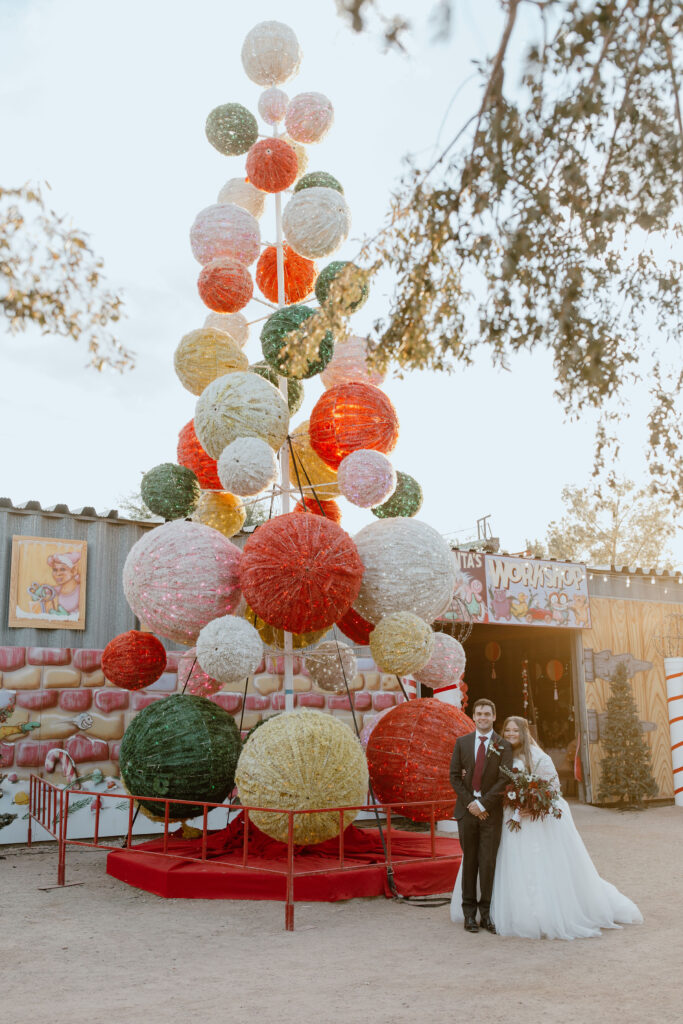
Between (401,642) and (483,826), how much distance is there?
134 cm

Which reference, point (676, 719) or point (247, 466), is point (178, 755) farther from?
point (676, 719)

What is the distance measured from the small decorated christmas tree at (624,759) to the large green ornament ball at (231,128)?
31.5 feet

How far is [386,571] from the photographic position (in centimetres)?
659

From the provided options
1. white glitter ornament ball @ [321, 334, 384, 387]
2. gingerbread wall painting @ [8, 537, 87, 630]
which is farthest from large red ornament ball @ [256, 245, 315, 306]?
gingerbread wall painting @ [8, 537, 87, 630]

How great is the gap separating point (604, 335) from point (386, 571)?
9.62ft

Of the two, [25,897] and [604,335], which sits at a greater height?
[604,335]

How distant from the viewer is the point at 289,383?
24.9 ft

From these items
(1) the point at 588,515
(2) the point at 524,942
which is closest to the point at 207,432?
(2) the point at 524,942

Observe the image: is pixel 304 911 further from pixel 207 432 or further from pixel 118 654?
pixel 207 432

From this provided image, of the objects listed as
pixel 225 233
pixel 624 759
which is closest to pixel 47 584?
pixel 225 233

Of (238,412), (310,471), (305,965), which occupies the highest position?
(238,412)

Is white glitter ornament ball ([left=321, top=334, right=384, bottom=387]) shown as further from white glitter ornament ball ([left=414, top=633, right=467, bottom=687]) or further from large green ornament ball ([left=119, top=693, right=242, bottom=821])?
large green ornament ball ([left=119, top=693, right=242, bottom=821])

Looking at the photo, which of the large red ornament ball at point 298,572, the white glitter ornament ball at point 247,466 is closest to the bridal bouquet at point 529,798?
the large red ornament ball at point 298,572

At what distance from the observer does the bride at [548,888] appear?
5559 millimetres
